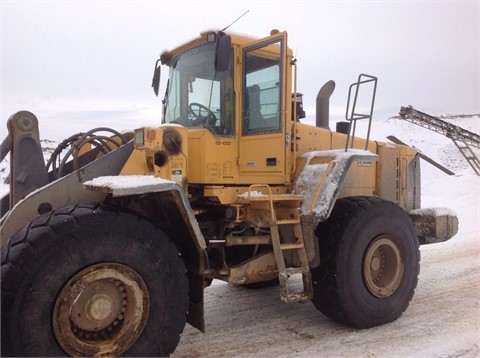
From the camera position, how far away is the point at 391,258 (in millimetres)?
5328

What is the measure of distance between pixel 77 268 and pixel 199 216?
1.71m

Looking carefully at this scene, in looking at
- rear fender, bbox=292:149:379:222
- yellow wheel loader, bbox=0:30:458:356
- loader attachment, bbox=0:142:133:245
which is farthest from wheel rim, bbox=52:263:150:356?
rear fender, bbox=292:149:379:222

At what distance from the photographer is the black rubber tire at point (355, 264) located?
4.84 m

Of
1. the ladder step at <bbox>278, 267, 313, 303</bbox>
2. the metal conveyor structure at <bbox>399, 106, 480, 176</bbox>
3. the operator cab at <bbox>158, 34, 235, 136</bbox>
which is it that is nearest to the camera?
the ladder step at <bbox>278, 267, 313, 303</bbox>

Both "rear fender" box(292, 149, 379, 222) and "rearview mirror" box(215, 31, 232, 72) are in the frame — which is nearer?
"rearview mirror" box(215, 31, 232, 72)

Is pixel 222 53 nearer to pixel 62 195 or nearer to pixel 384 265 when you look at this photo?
pixel 62 195

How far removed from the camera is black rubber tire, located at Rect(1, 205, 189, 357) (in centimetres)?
307

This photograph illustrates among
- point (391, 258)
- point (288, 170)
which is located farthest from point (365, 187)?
point (288, 170)

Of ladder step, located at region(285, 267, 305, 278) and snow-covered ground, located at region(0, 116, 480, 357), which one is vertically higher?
ladder step, located at region(285, 267, 305, 278)

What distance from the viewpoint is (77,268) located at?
10.8ft

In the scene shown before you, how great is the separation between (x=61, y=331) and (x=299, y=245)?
7.74 feet

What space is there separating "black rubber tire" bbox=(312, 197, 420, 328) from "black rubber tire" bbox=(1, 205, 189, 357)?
5.77 ft

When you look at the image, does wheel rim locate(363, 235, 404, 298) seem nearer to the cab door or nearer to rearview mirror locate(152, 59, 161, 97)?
the cab door

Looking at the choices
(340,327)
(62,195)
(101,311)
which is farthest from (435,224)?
(62,195)
